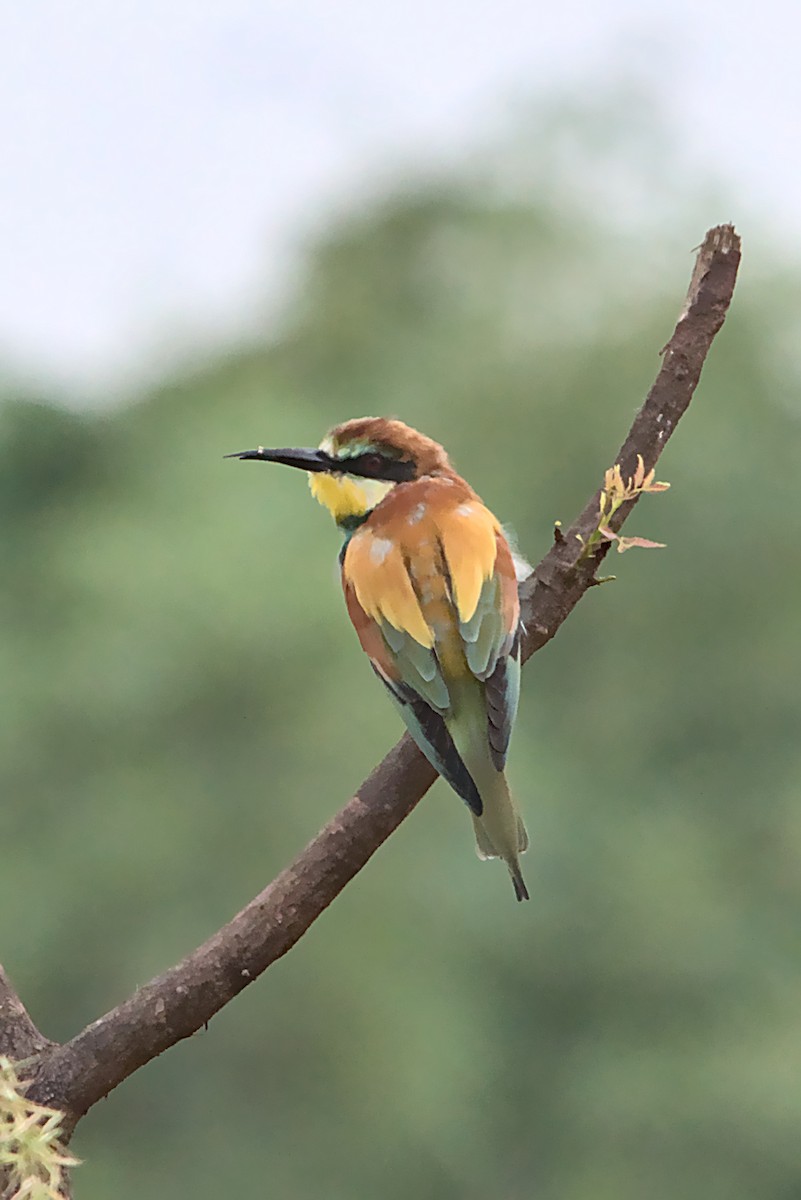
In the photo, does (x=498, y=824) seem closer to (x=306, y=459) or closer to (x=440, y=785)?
(x=306, y=459)

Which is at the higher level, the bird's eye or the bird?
the bird's eye

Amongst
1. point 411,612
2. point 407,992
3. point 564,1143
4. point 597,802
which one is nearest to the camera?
point 411,612

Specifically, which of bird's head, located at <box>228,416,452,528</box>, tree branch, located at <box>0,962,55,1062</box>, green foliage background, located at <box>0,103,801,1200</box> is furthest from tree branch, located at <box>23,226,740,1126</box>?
green foliage background, located at <box>0,103,801,1200</box>

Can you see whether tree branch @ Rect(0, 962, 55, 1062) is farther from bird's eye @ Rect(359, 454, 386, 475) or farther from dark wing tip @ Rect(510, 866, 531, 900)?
Result: bird's eye @ Rect(359, 454, 386, 475)

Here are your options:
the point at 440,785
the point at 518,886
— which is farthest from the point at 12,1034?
the point at 440,785

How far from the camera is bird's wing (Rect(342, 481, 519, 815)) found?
45.7 inches

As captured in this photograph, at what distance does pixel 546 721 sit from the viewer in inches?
244

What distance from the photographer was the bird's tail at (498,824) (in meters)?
1.13

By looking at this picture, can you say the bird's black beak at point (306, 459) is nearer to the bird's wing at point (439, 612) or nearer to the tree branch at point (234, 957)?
A: the bird's wing at point (439, 612)

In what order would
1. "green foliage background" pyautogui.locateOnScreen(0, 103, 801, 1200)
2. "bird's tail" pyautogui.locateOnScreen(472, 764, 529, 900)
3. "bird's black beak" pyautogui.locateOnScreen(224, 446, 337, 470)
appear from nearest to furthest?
"bird's tail" pyautogui.locateOnScreen(472, 764, 529, 900) → "bird's black beak" pyautogui.locateOnScreen(224, 446, 337, 470) → "green foliage background" pyautogui.locateOnScreen(0, 103, 801, 1200)

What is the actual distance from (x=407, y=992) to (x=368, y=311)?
299 cm

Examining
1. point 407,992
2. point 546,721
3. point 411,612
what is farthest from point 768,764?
point 411,612

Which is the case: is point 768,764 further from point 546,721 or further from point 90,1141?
point 90,1141

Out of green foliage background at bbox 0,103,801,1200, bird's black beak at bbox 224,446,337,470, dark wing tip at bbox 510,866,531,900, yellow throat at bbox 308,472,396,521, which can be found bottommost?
green foliage background at bbox 0,103,801,1200
